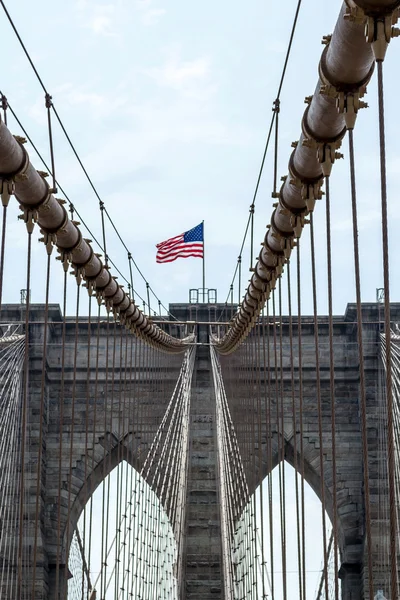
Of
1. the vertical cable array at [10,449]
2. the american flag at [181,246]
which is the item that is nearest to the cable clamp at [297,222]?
the vertical cable array at [10,449]

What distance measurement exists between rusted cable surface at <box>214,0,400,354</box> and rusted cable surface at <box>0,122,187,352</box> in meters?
1.29

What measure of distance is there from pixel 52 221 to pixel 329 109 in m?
2.49

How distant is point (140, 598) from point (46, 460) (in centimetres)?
1069

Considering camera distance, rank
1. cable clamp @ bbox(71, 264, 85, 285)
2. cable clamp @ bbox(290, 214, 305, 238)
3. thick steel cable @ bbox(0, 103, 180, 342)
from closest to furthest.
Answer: thick steel cable @ bbox(0, 103, 180, 342) → cable clamp @ bbox(290, 214, 305, 238) → cable clamp @ bbox(71, 264, 85, 285)

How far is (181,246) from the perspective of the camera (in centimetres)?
2719

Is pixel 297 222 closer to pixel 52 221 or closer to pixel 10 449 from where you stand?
pixel 52 221

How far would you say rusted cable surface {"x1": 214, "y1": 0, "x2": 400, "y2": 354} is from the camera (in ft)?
13.9

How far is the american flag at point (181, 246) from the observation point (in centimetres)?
2659

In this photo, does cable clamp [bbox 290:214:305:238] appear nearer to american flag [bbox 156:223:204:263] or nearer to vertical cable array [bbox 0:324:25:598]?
vertical cable array [bbox 0:324:25:598]

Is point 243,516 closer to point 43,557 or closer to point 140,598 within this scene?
point 140,598

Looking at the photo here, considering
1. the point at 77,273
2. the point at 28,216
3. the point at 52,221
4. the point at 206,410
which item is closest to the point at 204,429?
the point at 206,410

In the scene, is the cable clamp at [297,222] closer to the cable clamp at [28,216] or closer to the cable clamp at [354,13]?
the cable clamp at [28,216]

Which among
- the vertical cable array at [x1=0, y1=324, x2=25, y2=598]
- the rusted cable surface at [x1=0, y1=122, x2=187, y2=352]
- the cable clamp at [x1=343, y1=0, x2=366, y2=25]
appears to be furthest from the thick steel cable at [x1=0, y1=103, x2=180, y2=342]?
the vertical cable array at [x1=0, y1=324, x2=25, y2=598]

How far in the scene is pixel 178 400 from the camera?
21.6 meters
